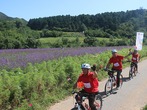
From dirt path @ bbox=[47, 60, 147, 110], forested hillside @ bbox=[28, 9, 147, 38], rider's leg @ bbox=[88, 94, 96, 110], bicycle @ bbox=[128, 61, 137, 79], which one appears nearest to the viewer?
rider's leg @ bbox=[88, 94, 96, 110]

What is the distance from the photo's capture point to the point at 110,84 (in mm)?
13492

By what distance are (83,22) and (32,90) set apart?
103299 mm

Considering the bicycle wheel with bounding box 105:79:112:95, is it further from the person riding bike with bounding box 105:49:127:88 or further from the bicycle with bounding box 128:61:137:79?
the bicycle with bounding box 128:61:137:79

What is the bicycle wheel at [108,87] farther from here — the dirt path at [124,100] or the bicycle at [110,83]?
the dirt path at [124,100]

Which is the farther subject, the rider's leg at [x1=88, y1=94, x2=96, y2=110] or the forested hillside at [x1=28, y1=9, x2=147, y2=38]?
→ the forested hillside at [x1=28, y1=9, x2=147, y2=38]

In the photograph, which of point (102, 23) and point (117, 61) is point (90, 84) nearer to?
point (117, 61)

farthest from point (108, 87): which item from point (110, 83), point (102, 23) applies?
point (102, 23)

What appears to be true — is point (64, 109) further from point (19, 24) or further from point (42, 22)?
point (42, 22)

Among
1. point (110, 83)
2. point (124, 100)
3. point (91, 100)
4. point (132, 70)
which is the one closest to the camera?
point (91, 100)

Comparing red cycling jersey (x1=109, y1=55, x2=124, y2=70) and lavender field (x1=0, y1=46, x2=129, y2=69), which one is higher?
red cycling jersey (x1=109, y1=55, x2=124, y2=70)

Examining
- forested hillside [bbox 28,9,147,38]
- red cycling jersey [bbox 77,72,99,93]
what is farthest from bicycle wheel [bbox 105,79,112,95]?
forested hillside [bbox 28,9,147,38]

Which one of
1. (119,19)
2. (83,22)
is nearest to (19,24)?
(83,22)

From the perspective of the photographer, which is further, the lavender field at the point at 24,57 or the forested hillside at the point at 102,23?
the forested hillside at the point at 102,23

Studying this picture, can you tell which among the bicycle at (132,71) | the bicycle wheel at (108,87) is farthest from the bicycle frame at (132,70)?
the bicycle wheel at (108,87)
